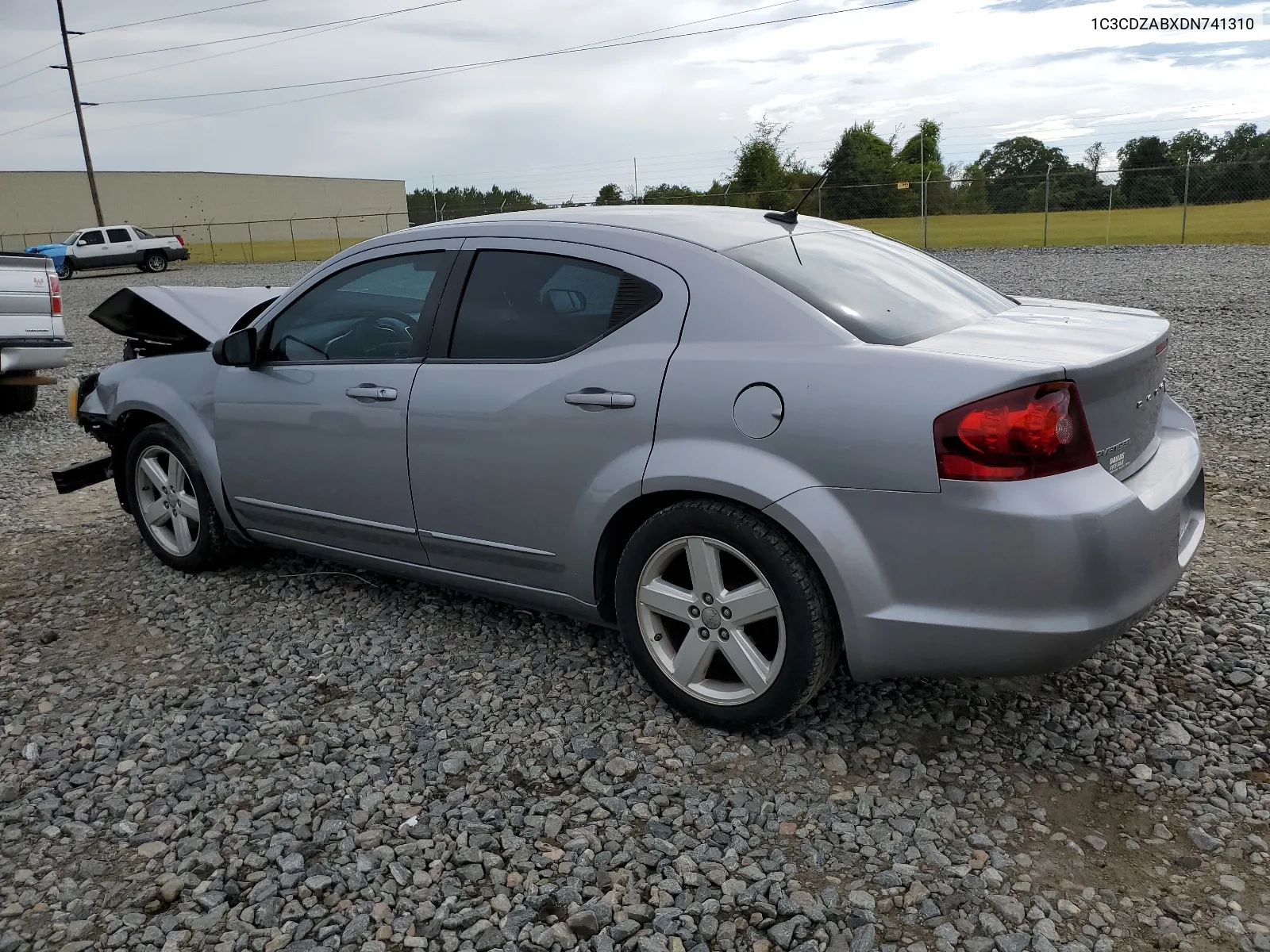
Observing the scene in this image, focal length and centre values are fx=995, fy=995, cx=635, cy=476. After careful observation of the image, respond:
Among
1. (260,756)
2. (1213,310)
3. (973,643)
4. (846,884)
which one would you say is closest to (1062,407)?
(973,643)

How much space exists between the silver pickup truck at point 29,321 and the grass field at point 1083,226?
21800 mm

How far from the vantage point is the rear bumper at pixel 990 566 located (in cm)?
257

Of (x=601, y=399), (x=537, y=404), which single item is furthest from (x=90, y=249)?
(x=601, y=399)

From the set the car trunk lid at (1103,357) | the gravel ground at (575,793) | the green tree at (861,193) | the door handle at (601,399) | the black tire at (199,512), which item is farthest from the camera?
the green tree at (861,193)

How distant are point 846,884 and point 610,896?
591mm

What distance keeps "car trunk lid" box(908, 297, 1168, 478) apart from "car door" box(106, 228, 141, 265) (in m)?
36.9

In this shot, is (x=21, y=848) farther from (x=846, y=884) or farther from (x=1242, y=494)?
(x=1242, y=494)

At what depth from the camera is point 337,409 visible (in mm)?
3934

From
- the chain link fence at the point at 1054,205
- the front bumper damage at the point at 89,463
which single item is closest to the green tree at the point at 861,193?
the chain link fence at the point at 1054,205

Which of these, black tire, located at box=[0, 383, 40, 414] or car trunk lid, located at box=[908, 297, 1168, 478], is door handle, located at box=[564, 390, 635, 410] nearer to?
car trunk lid, located at box=[908, 297, 1168, 478]

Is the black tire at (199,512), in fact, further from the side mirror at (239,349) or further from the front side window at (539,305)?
the front side window at (539,305)

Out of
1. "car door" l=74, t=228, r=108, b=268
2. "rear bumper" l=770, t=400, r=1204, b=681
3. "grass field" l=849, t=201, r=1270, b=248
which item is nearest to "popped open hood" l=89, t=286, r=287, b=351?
"rear bumper" l=770, t=400, r=1204, b=681

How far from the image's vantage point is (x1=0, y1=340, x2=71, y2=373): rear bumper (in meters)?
8.66

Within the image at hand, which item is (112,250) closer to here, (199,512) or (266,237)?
(266,237)
